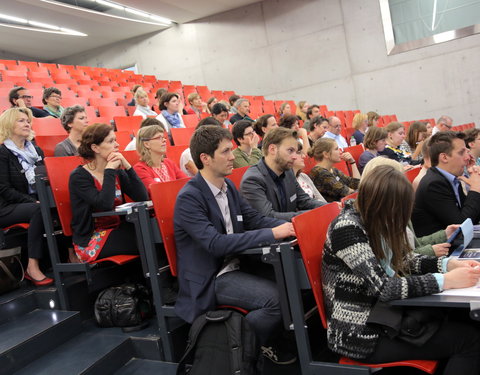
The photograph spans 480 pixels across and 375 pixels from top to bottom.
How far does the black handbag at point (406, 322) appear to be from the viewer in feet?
3.87

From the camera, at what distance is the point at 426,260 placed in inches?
57.6

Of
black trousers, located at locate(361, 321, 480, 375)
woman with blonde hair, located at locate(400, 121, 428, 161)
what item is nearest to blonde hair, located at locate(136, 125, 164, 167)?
black trousers, located at locate(361, 321, 480, 375)

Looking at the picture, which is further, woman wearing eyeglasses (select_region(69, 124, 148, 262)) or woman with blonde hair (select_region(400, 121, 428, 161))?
woman with blonde hair (select_region(400, 121, 428, 161))

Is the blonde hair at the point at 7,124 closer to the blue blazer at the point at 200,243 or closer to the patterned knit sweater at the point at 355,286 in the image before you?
the blue blazer at the point at 200,243

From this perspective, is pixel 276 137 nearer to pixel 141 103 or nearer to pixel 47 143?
pixel 47 143

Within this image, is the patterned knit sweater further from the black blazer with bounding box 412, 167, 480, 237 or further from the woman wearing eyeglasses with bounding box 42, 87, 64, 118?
the woman wearing eyeglasses with bounding box 42, 87, 64, 118

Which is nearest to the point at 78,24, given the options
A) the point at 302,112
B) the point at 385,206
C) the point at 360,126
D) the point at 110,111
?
the point at 110,111

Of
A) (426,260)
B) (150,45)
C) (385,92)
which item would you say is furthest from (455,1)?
(426,260)

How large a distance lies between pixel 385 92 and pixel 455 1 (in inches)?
76.9

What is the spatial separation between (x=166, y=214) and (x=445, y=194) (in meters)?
1.33

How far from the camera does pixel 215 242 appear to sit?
159 centimetres

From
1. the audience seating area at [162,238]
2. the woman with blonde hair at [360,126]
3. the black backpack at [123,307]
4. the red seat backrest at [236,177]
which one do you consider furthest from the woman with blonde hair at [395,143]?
the black backpack at [123,307]

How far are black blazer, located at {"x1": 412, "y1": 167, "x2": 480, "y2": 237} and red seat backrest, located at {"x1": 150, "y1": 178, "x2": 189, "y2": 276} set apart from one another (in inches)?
46.4

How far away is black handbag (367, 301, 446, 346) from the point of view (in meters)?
1.18
